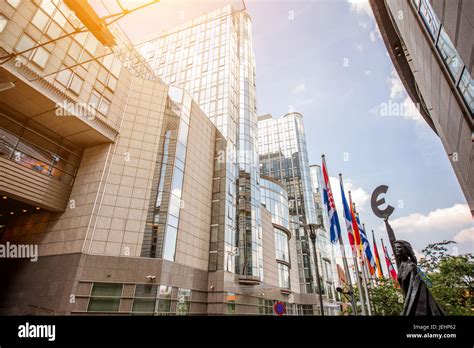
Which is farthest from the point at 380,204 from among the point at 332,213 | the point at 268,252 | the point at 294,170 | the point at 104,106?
the point at 294,170

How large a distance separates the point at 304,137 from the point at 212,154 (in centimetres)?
5906

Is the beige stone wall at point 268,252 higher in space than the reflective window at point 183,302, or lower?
higher

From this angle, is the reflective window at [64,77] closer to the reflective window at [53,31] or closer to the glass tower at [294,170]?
the reflective window at [53,31]

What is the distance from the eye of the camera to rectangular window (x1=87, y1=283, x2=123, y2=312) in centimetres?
1683

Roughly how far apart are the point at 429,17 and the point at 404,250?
Answer: 11.0 m

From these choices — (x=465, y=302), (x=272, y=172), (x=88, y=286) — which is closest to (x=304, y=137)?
(x=272, y=172)

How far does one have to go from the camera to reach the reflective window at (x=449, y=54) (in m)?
9.96

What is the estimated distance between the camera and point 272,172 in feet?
263

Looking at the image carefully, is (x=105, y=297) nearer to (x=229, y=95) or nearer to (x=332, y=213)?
(x=332, y=213)

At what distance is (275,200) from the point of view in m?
52.9

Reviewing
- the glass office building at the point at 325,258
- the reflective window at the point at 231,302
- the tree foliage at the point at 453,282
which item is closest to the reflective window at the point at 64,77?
the reflective window at the point at 231,302

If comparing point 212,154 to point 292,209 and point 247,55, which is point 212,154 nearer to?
point 247,55

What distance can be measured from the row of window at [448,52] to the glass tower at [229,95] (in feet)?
76.2
